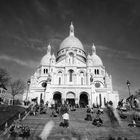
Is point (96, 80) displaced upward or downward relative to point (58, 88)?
upward

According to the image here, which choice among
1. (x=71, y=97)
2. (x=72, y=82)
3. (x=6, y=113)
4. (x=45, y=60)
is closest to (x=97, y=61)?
(x=45, y=60)

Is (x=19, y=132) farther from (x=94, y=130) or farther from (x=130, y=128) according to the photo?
(x=130, y=128)

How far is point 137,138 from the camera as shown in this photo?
506 inches

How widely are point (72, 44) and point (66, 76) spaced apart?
22.1 m

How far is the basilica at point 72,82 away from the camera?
41.0m

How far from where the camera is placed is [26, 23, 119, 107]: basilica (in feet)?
134

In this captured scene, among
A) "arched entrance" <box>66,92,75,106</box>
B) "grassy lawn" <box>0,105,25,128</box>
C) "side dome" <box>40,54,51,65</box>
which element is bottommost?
"grassy lawn" <box>0,105,25,128</box>

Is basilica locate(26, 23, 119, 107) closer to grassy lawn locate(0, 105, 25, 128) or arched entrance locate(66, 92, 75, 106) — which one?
arched entrance locate(66, 92, 75, 106)

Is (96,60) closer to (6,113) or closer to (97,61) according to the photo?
(97,61)

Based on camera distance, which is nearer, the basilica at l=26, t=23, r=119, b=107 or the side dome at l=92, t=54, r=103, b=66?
the basilica at l=26, t=23, r=119, b=107

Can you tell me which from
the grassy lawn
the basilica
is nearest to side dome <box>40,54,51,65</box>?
the basilica

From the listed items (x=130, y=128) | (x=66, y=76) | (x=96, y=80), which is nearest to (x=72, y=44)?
(x=96, y=80)

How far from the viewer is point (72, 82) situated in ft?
148

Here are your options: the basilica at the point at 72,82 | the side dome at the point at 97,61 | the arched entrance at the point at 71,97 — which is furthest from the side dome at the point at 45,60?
the arched entrance at the point at 71,97
